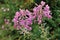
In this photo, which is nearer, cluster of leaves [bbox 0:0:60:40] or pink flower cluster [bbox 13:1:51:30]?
pink flower cluster [bbox 13:1:51:30]

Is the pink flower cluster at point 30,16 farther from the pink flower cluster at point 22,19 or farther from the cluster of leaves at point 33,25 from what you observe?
the cluster of leaves at point 33,25

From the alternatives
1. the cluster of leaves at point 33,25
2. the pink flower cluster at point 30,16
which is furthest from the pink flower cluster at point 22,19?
the cluster of leaves at point 33,25

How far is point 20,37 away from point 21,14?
474 millimetres

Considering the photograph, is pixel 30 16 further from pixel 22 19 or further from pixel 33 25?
pixel 33 25

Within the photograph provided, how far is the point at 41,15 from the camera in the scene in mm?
3627

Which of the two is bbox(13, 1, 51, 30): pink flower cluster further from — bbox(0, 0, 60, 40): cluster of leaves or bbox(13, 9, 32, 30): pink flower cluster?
bbox(0, 0, 60, 40): cluster of leaves

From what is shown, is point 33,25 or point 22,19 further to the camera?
point 33,25

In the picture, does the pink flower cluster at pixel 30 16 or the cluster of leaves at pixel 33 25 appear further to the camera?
the cluster of leaves at pixel 33 25

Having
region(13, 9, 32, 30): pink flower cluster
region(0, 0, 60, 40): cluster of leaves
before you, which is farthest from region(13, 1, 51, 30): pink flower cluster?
region(0, 0, 60, 40): cluster of leaves

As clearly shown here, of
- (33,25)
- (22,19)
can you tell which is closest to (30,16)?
(22,19)

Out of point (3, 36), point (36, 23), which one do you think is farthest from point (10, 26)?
point (36, 23)

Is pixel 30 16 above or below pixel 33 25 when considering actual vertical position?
above

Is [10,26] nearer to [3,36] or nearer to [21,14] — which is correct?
[3,36]

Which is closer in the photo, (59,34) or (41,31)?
(41,31)
